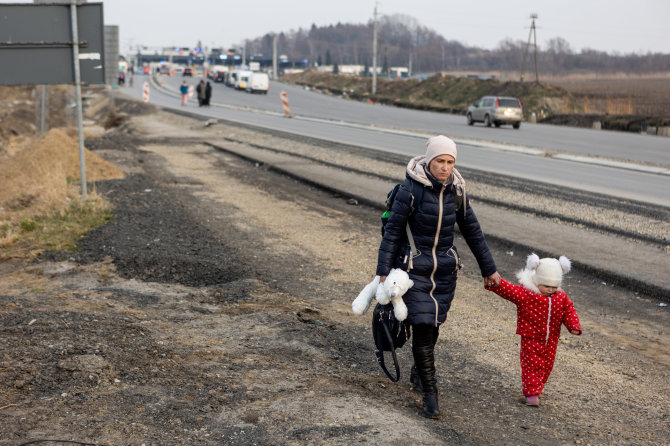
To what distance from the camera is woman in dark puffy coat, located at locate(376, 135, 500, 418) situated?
14.6 feet

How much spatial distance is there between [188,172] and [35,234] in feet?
27.4

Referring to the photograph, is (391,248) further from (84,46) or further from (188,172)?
(188,172)

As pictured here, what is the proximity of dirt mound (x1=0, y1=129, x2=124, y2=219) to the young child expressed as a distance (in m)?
8.30

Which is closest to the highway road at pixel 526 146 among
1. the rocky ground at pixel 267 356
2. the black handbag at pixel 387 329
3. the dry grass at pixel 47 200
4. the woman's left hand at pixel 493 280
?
the rocky ground at pixel 267 356

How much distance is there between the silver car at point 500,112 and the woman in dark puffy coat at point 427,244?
119 feet

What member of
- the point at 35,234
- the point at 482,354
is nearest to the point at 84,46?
the point at 35,234

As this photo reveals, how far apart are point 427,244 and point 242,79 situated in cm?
7460

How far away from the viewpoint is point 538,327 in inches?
188

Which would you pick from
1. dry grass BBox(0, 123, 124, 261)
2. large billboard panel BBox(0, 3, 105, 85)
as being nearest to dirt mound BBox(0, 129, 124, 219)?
dry grass BBox(0, 123, 124, 261)

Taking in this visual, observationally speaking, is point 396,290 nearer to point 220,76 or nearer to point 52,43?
point 52,43

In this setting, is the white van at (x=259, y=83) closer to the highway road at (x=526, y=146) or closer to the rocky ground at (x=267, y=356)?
the highway road at (x=526, y=146)

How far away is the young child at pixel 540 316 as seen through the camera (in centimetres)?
471

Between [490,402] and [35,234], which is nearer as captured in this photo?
[490,402]

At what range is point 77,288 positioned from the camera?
23.2ft
